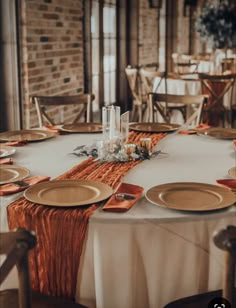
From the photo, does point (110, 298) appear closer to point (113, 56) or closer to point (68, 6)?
point (68, 6)

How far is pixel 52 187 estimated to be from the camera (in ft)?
6.17

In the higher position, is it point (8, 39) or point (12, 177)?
point (8, 39)

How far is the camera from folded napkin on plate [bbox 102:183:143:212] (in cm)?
167

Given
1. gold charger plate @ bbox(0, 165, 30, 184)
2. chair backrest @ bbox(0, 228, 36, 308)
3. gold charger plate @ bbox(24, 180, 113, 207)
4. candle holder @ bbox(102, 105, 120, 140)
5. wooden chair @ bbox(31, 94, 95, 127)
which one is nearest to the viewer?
chair backrest @ bbox(0, 228, 36, 308)

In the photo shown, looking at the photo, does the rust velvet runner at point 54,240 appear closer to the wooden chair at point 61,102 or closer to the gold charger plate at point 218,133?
the gold charger plate at point 218,133

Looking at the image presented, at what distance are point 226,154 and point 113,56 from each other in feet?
17.5

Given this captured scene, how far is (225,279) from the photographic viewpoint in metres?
1.42

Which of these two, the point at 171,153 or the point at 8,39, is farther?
the point at 8,39

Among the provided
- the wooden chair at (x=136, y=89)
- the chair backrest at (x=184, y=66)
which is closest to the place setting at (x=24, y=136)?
the wooden chair at (x=136, y=89)

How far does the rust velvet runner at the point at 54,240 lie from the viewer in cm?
164

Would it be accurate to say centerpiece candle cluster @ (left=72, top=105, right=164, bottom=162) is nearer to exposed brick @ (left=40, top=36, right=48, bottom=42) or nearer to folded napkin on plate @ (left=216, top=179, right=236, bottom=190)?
folded napkin on plate @ (left=216, top=179, right=236, bottom=190)

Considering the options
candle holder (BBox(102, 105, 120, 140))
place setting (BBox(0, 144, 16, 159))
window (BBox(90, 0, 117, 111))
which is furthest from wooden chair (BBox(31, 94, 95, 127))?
window (BBox(90, 0, 117, 111))

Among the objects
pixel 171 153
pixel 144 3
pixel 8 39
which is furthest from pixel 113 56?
pixel 171 153

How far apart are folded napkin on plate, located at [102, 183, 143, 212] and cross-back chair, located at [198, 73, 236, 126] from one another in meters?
3.43
